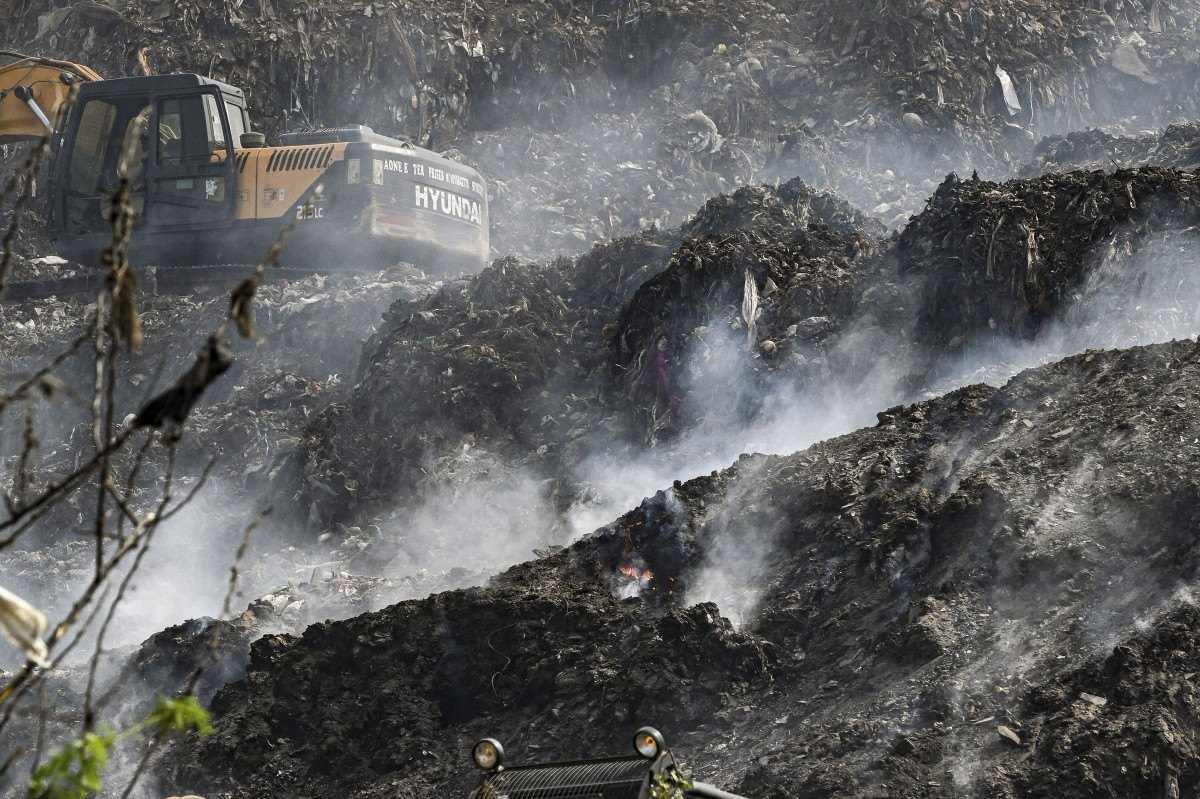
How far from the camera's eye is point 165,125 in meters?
14.9

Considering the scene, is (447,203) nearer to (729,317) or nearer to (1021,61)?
(729,317)

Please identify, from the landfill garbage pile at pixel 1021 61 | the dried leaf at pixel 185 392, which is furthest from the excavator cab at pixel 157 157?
the dried leaf at pixel 185 392

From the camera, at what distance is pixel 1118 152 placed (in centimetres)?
1511

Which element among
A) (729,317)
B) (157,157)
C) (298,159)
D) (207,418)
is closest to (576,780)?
(729,317)

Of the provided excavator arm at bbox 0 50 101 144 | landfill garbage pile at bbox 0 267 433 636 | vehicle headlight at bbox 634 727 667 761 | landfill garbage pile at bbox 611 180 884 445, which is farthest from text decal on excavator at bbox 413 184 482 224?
vehicle headlight at bbox 634 727 667 761

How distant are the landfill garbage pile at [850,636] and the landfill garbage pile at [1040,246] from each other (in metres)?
1.70

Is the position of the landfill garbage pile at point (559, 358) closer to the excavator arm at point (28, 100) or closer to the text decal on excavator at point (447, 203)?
the text decal on excavator at point (447, 203)

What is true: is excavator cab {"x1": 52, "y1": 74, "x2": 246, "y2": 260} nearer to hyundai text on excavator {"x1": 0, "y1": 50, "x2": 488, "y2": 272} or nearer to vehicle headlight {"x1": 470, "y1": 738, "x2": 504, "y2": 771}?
hyundai text on excavator {"x1": 0, "y1": 50, "x2": 488, "y2": 272}

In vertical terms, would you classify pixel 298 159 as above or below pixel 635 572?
above

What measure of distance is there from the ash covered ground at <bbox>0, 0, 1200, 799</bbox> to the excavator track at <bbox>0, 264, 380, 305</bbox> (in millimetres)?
210

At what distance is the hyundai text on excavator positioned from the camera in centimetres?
1485

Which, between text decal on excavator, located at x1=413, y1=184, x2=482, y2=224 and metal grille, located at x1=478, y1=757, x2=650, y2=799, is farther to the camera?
text decal on excavator, located at x1=413, y1=184, x2=482, y2=224

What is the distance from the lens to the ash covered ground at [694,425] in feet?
23.9

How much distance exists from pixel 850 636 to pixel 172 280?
1009 centimetres
